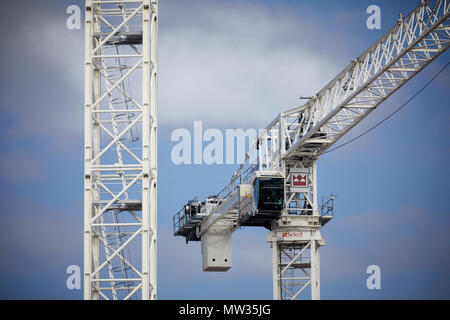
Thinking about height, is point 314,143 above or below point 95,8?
below

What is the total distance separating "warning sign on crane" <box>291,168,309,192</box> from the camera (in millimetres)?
71000

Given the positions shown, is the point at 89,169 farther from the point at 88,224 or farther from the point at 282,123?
the point at 282,123

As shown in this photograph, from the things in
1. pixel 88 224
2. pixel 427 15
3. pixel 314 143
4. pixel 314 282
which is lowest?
pixel 314 282

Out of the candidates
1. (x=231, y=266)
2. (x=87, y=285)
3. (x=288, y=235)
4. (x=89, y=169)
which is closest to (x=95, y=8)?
(x=89, y=169)

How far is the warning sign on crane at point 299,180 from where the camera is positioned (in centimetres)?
7100

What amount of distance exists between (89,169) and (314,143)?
21.4 meters

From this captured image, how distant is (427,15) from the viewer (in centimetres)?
5653

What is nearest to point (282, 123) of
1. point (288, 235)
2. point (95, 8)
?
point (288, 235)

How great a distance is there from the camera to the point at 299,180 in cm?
7100

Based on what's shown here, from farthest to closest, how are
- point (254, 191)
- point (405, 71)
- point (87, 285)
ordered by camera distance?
point (254, 191)
point (405, 71)
point (87, 285)

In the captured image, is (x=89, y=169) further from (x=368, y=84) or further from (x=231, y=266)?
(x=231, y=266)

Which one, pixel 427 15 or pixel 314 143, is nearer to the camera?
pixel 427 15

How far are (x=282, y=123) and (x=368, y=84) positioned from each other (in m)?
10.6
